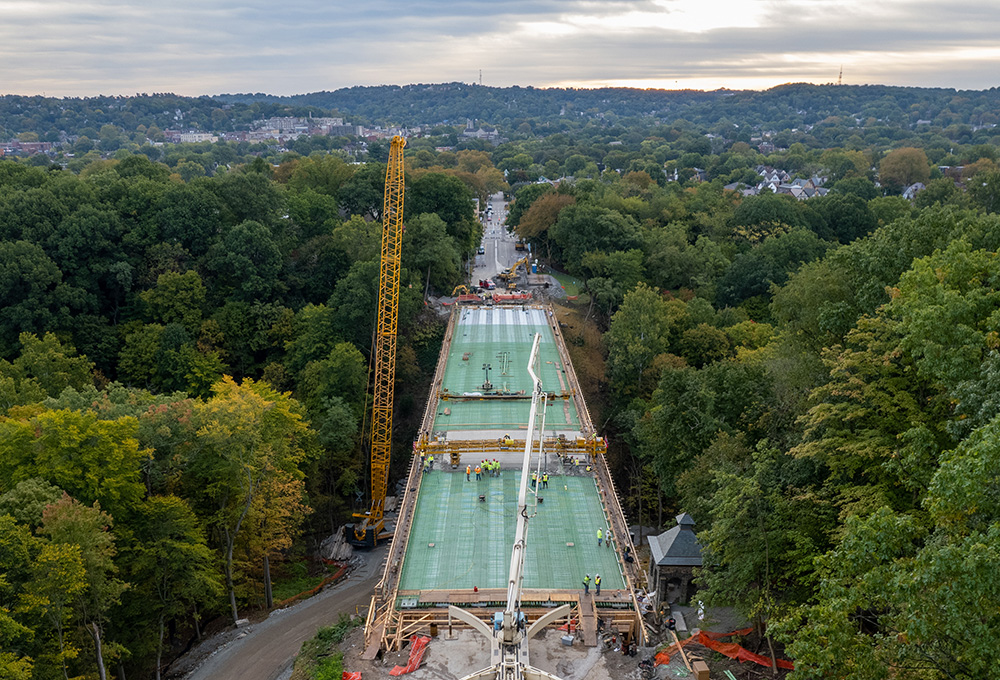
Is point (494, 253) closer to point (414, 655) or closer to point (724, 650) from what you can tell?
point (724, 650)

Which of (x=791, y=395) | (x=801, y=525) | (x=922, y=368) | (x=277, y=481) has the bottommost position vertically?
(x=277, y=481)

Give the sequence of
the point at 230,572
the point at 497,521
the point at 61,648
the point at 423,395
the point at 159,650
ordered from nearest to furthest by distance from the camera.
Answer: the point at 61,648 < the point at 497,521 < the point at 159,650 < the point at 230,572 < the point at 423,395

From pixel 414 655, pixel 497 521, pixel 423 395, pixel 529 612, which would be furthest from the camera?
pixel 423 395

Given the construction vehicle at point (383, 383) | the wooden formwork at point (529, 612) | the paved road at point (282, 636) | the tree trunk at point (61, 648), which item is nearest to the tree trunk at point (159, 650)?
the paved road at point (282, 636)

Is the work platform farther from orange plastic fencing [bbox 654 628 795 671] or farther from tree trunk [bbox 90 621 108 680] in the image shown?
tree trunk [bbox 90 621 108 680]

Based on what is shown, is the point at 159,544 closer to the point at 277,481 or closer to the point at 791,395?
the point at 277,481

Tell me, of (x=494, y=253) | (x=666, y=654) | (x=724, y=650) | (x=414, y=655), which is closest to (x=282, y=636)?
(x=414, y=655)

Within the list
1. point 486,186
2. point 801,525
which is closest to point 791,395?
point 801,525
